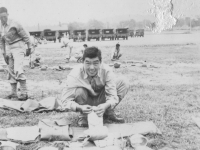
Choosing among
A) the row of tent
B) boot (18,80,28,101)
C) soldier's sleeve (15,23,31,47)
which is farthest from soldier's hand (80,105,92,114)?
the row of tent

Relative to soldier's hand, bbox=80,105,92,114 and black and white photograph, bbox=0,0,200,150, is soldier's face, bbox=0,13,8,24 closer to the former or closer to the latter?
black and white photograph, bbox=0,0,200,150

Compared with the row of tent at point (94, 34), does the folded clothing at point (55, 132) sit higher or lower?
lower

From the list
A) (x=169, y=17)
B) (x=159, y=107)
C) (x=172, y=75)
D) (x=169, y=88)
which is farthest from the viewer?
(x=169, y=17)

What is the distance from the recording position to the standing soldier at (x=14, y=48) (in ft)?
17.0

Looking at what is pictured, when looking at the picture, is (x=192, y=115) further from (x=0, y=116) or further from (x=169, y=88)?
(x=0, y=116)

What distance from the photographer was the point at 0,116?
4.11 metres

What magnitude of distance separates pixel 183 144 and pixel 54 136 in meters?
1.44

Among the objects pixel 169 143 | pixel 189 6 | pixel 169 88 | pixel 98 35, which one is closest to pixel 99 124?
pixel 169 143

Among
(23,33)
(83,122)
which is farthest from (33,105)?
(23,33)

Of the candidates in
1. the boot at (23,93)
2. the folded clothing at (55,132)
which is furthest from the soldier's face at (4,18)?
the folded clothing at (55,132)

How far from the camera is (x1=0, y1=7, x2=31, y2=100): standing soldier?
204 inches

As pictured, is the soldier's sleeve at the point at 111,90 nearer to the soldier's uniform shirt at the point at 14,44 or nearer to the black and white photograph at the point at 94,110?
the black and white photograph at the point at 94,110

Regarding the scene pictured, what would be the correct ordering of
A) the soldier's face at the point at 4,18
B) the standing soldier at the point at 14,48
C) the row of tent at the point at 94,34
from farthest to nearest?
the row of tent at the point at 94,34 → the standing soldier at the point at 14,48 → the soldier's face at the point at 4,18

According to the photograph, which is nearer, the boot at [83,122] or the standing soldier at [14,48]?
the boot at [83,122]
